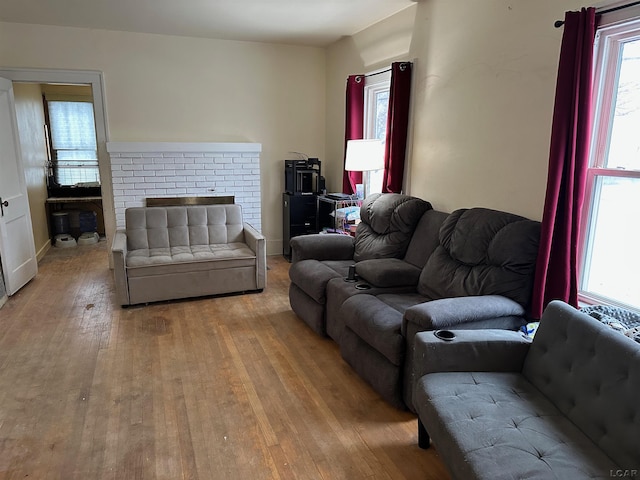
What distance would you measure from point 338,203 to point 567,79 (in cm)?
259

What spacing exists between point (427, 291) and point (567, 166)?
1.08m

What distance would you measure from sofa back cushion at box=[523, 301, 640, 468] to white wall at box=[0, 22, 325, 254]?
4.09 m

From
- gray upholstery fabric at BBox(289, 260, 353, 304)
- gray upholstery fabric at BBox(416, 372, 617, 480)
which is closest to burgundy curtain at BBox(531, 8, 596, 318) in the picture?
gray upholstery fabric at BBox(416, 372, 617, 480)

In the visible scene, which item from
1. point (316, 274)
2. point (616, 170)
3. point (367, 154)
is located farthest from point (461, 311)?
point (367, 154)

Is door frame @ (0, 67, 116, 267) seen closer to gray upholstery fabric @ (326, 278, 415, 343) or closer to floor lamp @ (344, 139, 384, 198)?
floor lamp @ (344, 139, 384, 198)

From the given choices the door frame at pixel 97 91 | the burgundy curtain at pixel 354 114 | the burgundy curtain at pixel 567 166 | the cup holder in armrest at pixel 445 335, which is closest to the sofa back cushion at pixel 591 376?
the cup holder in armrest at pixel 445 335

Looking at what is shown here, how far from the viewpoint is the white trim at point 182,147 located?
4.61 meters

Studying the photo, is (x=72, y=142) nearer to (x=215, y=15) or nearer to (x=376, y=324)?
(x=215, y=15)

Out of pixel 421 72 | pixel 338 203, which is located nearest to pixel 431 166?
pixel 421 72

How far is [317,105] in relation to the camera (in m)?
5.45

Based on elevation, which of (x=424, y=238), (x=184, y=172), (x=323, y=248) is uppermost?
(x=184, y=172)

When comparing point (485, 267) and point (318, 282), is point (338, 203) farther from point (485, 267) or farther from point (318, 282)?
point (485, 267)

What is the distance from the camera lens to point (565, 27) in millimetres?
2180

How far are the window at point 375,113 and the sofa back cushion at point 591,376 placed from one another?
2.85m
